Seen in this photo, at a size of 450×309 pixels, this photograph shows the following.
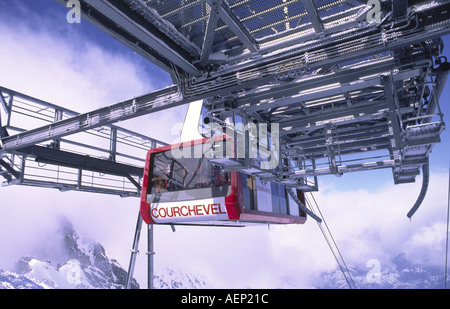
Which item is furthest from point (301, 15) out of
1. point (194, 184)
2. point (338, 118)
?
point (194, 184)

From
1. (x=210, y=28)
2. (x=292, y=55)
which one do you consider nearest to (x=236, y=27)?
(x=210, y=28)

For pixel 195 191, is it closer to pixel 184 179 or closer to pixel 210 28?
pixel 184 179

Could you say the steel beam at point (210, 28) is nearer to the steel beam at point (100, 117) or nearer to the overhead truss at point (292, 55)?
the overhead truss at point (292, 55)

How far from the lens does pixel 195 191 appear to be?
28.5 ft

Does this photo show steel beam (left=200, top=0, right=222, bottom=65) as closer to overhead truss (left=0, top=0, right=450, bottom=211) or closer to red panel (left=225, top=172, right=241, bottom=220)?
overhead truss (left=0, top=0, right=450, bottom=211)

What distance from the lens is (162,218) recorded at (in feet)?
29.7

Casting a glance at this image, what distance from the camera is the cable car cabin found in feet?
26.5

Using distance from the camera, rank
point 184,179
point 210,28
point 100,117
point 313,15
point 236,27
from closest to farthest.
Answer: point 313,15 < point 210,28 < point 236,27 < point 100,117 < point 184,179

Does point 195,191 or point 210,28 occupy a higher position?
point 210,28

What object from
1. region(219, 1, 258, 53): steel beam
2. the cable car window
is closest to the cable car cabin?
the cable car window

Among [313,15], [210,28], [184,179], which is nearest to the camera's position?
[313,15]

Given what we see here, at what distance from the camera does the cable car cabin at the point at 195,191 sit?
8086mm

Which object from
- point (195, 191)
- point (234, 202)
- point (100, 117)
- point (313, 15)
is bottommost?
point (234, 202)

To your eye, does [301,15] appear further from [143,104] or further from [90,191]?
[90,191]
